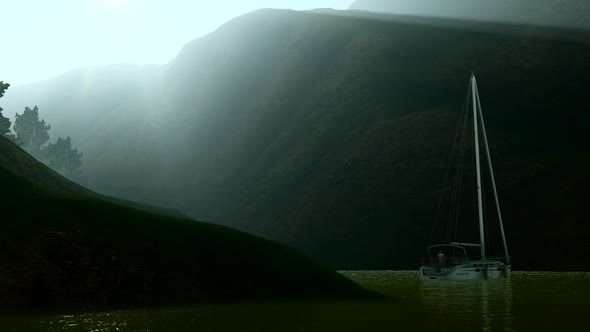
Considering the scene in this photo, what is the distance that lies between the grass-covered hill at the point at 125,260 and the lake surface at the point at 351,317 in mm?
5580

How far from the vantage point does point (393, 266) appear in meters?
128

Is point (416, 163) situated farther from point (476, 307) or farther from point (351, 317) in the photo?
point (351, 317)

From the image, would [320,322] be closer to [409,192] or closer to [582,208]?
[582,208]

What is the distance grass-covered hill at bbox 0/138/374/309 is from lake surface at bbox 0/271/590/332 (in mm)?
5580

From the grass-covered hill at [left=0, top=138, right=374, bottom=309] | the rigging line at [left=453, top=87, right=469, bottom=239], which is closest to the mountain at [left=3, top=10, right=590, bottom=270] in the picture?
the rigging line at [left=453, top=87, right=469, bottom=239]

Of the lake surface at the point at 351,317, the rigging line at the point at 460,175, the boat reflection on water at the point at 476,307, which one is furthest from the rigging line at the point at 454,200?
the lake surface at the point at 351,317

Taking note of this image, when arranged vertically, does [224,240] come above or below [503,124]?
below

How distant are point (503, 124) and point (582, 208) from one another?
44.8m

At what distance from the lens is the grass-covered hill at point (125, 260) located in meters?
48.1

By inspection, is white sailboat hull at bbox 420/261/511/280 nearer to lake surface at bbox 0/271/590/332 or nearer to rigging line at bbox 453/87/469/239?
lake surface at bbox 0/271/590/332

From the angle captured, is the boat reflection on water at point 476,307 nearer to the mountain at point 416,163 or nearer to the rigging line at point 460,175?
the mountain at point 416,163

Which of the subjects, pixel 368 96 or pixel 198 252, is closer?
pixel 198 252

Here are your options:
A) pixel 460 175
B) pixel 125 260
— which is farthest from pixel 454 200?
pixel 125 260

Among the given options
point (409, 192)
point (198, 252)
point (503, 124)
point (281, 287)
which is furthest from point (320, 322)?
point (503, 124)
